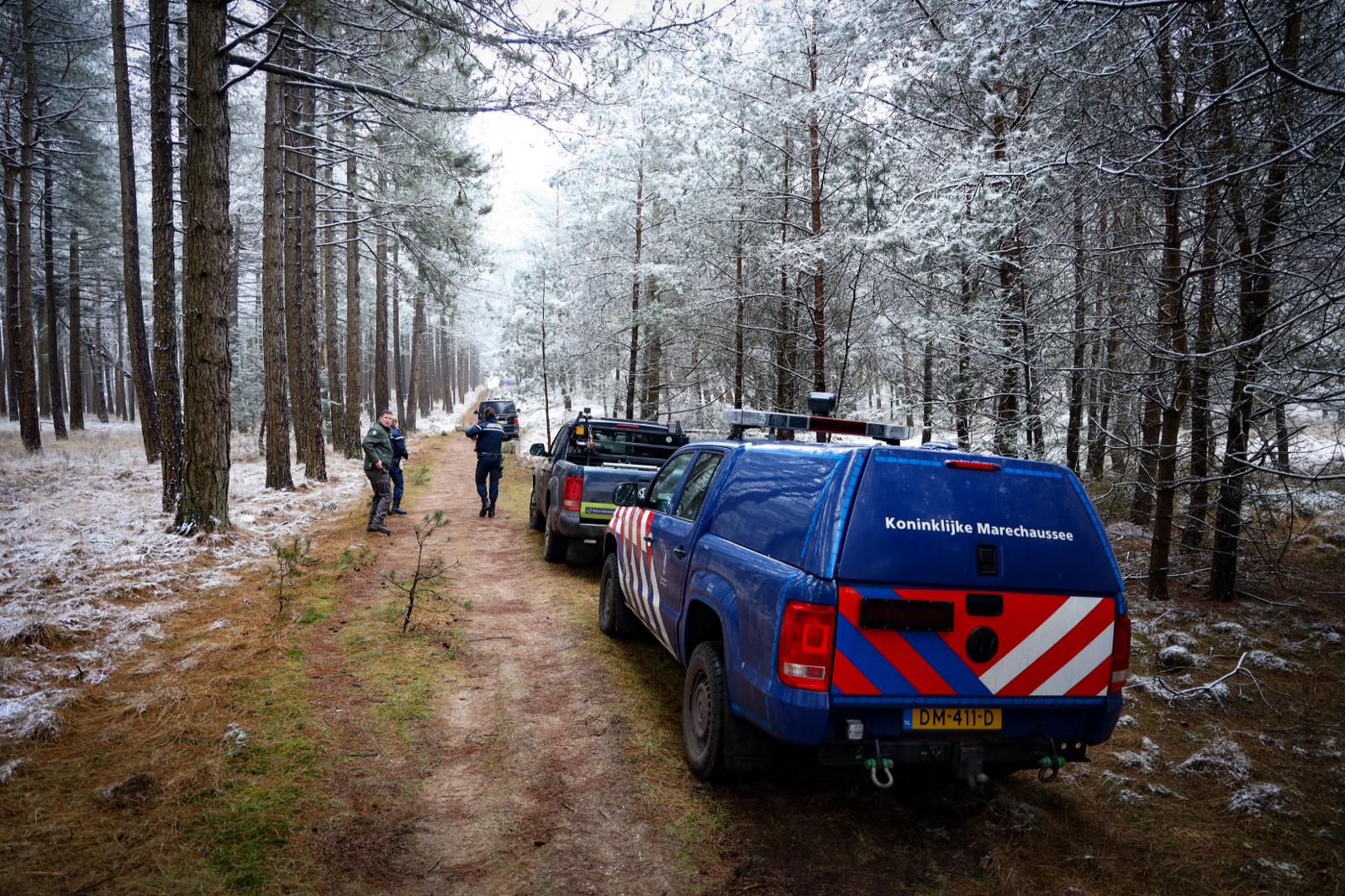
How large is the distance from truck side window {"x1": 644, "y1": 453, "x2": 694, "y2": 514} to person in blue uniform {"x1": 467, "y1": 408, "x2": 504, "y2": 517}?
278 inches

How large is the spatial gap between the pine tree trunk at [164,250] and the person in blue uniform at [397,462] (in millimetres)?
2907

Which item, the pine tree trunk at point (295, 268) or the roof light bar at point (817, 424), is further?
the pine tree trunk at point (295, 268)

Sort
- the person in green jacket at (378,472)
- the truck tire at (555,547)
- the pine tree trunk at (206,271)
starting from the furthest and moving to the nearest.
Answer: the person in green jacket at (378,472)
the truck tire at (555,547)
the pine tree trunk at (206,271)

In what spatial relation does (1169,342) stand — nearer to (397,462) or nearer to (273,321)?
(397,462)

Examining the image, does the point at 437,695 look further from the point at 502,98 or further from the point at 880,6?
the point at 880,6

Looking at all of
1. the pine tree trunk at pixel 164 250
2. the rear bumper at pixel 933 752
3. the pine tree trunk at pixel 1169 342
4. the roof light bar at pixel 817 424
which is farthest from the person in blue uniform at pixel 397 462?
the pine tree trunk at pixel 1169 342

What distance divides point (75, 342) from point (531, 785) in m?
27.9

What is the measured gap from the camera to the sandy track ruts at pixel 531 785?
10.4ft

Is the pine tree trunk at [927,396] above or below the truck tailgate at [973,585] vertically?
above

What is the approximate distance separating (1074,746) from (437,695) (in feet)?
13.1

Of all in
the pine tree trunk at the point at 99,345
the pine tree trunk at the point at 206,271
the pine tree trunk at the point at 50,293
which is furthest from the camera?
the pine tree trunk at the point at 99,345

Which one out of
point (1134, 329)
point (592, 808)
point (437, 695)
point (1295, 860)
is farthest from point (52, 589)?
point (1134, 329)

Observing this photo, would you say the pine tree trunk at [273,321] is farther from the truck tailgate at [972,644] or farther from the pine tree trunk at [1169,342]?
the pine tree trunk at [1169,342]

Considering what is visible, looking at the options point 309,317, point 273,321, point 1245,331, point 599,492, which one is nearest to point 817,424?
point 599,492
